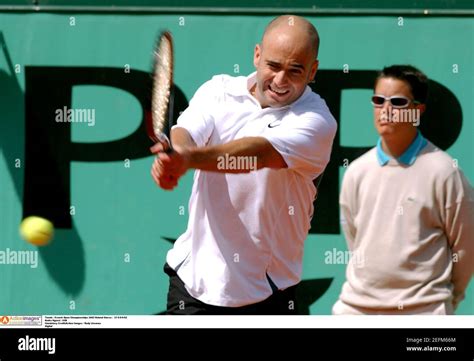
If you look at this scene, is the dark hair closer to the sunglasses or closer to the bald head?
the sunglasses

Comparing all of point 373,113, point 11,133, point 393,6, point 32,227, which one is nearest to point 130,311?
point 32,227

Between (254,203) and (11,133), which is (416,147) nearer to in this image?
(254,203)

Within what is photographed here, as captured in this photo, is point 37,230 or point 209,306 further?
point 37,230

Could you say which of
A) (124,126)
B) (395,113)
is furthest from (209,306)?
(124,126)

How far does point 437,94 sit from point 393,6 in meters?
0.42

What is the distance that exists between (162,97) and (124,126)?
1469 mm

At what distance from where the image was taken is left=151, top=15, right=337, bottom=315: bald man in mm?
4047

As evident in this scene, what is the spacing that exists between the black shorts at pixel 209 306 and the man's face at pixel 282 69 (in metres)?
0.63

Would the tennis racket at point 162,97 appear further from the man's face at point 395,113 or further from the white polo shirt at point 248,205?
the man's face at point 395,113

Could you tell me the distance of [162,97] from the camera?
3975 millimetres

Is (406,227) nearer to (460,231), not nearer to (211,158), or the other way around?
(460,231)

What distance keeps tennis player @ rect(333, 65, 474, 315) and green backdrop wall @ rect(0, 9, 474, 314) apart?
0.28 meters

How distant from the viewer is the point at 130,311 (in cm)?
530
